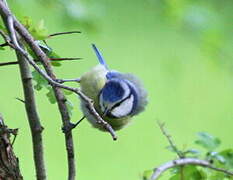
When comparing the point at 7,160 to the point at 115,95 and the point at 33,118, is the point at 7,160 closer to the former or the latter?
the point at 33,118

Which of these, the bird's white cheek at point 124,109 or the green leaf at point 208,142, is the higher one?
the green leaf at point 208,142

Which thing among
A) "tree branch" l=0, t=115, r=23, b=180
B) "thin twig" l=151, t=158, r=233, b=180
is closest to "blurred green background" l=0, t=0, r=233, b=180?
"thin twig" l=151, t=158, r=233, b=180

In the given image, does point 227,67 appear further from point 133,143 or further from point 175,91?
point 175,91

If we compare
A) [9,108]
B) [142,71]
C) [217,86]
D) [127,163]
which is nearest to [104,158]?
[127,163]

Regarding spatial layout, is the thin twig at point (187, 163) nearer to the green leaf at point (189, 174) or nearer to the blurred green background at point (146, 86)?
the green leaf at point (189, 174)

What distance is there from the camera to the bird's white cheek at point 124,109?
1.40 meters

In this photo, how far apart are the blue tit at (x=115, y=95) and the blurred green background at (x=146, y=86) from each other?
0.31 ft

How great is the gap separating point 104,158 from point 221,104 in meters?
1.01

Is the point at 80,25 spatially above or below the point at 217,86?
above

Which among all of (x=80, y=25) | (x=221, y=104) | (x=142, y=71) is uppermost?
(x=80, y=25)

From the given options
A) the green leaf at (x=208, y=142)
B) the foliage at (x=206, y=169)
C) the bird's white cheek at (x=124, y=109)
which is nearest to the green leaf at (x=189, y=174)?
the foliage at (x=206, y=169)

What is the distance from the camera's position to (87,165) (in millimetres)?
2879

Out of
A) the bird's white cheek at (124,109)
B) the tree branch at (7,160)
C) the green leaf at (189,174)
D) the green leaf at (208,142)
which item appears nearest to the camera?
the tree branch at (7,160)

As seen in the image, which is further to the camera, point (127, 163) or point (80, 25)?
point (127, 163)
